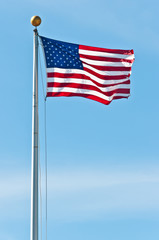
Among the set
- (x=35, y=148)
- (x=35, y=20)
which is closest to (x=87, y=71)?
(x=35, y=20)

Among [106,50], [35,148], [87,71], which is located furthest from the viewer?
[106,50]

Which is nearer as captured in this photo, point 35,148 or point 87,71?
point 35,148

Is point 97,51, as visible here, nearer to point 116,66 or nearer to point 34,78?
point 116,66

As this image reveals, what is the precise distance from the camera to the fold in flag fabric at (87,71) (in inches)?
795

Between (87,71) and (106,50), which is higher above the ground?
(106,50)

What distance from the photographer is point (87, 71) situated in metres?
21.1

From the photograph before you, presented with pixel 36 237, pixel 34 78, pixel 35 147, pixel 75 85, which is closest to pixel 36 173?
pixel 35 147

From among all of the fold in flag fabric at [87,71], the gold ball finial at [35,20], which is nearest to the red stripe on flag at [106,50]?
the fold in flag fabric at [87,71]

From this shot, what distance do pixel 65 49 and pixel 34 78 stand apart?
316 centimetres

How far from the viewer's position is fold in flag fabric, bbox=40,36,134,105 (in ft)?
66.2

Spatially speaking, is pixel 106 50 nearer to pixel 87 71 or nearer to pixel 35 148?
pixel 87 71

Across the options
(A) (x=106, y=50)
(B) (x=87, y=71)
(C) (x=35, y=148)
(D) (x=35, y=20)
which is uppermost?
(A) (x=106, y=50)

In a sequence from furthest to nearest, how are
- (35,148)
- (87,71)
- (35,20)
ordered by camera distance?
(87,71)
(35,20)
(35,148)

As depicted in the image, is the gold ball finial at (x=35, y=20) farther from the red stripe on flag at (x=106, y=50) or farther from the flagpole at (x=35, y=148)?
the red stripe on flag at (x=106, y=50)
